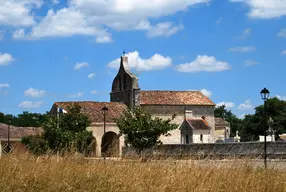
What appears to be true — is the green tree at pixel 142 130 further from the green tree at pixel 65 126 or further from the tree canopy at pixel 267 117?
the tree canopy at pixel 267 117

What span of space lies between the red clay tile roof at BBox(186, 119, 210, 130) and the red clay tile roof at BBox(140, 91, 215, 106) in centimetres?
258

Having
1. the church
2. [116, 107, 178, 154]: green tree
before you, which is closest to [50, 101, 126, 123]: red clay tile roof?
the church

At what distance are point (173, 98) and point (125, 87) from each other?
7.22 metres

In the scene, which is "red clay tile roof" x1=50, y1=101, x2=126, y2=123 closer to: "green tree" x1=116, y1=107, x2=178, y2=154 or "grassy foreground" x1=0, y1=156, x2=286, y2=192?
"green tree" x1=116, y1=107, x2=178, y2=154

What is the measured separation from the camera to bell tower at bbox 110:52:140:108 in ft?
221

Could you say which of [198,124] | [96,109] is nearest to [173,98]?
[198,124]

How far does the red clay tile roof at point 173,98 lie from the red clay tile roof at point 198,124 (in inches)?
102

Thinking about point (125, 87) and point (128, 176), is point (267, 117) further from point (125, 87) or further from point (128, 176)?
point (128, 176)

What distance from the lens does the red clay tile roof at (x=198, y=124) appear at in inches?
2598

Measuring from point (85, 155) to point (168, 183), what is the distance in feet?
7.10

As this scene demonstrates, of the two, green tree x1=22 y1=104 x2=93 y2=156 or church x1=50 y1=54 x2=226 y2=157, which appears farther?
church x1=50 y1=54 x2=226 y2=157

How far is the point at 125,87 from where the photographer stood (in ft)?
233

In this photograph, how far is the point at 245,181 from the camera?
873 centimetres

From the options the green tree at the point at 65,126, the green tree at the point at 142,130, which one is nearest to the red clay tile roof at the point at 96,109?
the green tree at the point at 65,126
